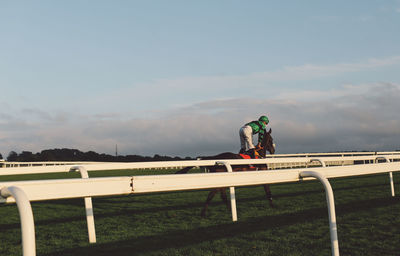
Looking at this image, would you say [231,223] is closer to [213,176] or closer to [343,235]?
[343,235]

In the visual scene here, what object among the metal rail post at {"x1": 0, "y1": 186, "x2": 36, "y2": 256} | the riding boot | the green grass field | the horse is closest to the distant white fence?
the metal rail post at {"x1": 0, "y1": 186, "x2": 36, "y2": 256}

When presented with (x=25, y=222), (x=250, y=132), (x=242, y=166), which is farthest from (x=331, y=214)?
(x=250, y=132)

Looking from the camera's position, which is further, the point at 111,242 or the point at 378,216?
the point at 378,216

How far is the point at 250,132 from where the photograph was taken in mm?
8867

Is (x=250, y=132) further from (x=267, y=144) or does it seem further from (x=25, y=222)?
(x=25, y=222)

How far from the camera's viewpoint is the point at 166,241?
4.59m

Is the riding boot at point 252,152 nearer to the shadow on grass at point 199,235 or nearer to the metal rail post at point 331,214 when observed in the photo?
the shadow on grass at point 199,235

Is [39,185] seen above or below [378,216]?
above

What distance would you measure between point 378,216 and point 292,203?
216 centimetres

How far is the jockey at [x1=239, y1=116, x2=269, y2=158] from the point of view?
28.9 feet

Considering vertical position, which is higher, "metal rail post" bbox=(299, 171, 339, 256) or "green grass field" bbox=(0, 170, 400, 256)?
"metal rail post" bbox=(299, 171, 339, 256)

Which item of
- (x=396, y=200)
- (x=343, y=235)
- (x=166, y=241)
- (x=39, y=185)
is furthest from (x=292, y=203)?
(x=39, y=185)

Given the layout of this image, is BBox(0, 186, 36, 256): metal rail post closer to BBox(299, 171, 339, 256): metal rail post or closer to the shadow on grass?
BBox(299, 171, 339, 256): metal rail post

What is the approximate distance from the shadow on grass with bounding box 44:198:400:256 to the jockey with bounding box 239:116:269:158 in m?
2.39
